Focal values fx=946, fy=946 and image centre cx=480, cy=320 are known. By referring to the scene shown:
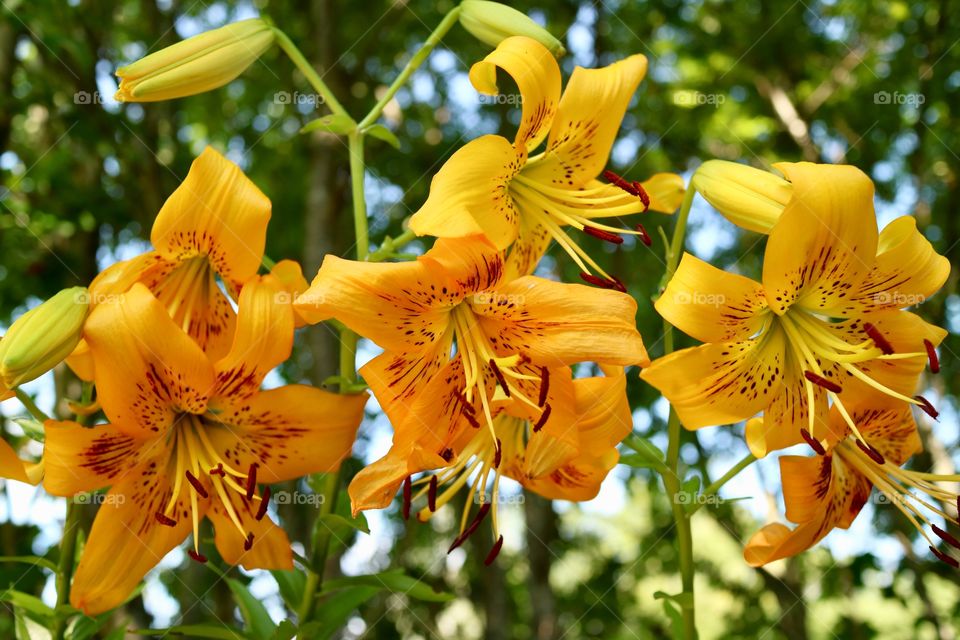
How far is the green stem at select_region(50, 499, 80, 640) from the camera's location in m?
1.45

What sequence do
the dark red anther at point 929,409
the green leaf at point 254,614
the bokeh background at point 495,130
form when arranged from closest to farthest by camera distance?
the dark red anther at point 929,409
the green leaf at point 254,614
the bokeh background at point 495,130

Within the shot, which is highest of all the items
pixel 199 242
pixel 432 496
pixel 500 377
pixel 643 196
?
pixel 199 242

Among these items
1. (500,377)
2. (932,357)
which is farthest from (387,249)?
(932,357)

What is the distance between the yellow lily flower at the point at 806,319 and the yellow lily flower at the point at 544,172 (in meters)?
0.17

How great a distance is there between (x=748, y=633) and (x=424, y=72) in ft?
10.8

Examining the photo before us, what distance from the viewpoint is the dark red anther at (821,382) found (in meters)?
1.41

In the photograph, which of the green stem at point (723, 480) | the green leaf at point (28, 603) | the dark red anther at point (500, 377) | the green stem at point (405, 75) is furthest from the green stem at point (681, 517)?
the green leaf at point (28, 603)

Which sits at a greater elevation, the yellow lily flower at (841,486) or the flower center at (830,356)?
the flower center at (830,356)

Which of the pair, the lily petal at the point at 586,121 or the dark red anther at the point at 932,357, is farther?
the lily petal at the point at 586,121

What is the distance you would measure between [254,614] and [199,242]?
1.97 ft

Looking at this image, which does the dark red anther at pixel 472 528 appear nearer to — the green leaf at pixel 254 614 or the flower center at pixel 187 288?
the green leaf at pixel 254 614

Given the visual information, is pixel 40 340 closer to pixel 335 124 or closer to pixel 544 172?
pixel 335 124

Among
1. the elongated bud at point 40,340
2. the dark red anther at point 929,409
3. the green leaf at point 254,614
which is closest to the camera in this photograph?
the elongated bud at point 40,340

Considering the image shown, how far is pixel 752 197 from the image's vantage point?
55.7 inches
